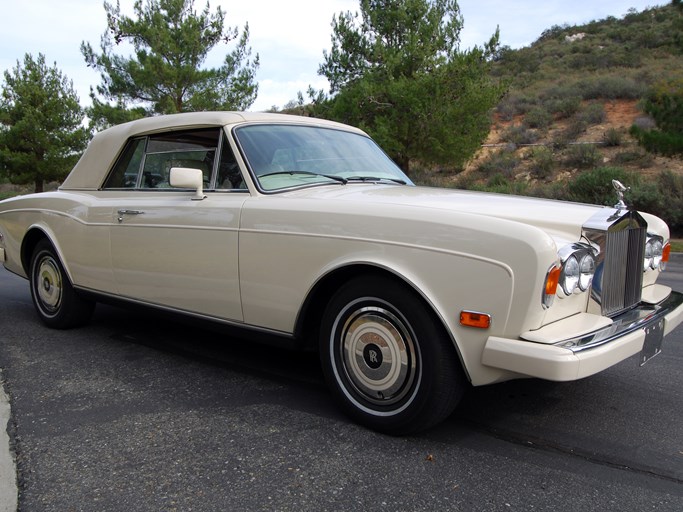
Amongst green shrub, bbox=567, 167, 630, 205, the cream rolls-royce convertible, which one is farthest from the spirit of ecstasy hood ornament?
green shrub, bbox=567, 167, 630, 205

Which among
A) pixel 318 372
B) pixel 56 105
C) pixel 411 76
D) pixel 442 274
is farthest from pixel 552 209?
pixel 56 105

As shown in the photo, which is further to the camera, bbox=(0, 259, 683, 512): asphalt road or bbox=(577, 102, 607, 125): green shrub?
bbox=(577, 102, 607, 125): green shrub

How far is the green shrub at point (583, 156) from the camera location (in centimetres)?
2317

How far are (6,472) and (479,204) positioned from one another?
103 inches

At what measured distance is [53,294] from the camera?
5.12 metres

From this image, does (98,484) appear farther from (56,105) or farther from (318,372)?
(56,105)

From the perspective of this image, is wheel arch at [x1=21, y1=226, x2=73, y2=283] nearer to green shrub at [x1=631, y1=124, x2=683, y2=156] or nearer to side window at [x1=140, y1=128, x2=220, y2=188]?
side window at [x1=140, y1=128, x2=220, y2=188]

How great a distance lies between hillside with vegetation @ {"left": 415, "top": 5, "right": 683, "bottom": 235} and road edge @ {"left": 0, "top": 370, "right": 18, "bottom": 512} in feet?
47.1

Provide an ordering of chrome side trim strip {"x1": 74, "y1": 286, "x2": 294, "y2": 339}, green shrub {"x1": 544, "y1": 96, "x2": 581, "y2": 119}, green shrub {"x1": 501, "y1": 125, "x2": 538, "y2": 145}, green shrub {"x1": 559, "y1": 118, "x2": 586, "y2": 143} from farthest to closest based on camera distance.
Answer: green shrub {"x1": 544, "y1": 96, "x2": 581, "y2": 119}, green shrub {"x1": 501, "y1": 125, "x2": 538, "y2": 145}, green shrub {"x1": 559, "y1": 118, "x2": 586, "y2": 143}, chrome side trim strip {"x1": 74, "y1": 286, "x2": 294, "y2": 339}

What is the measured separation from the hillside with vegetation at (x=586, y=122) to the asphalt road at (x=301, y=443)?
41.1 feet

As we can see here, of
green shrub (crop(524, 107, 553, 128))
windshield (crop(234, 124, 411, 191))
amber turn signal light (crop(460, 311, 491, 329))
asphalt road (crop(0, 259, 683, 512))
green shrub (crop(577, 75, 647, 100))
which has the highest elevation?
green shrub (crop(577, 75, 647, 100))

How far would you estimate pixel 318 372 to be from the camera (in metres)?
3.97

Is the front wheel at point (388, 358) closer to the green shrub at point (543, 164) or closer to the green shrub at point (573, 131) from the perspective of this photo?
the green shrub at point (543, 164)

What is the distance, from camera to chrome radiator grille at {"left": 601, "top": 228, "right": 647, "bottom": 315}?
2947 mm
